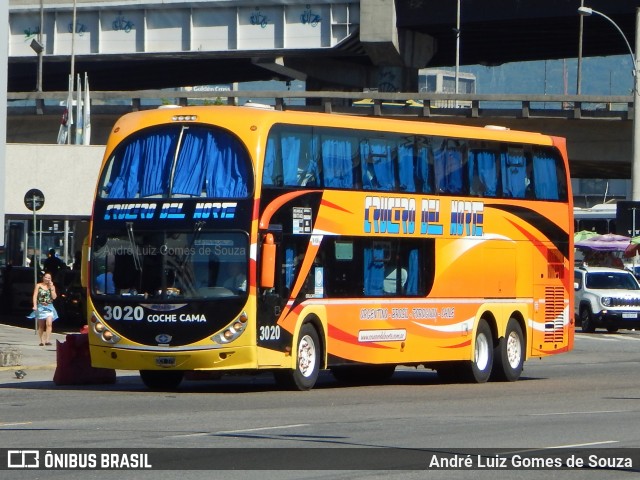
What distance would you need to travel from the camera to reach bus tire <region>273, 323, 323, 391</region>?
20.8 meters

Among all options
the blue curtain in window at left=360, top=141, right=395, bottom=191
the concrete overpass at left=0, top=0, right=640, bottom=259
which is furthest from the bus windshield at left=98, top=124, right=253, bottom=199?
the concrete overpass at left=0, top=0, right=640, bottom=259

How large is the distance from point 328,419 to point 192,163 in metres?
5.52

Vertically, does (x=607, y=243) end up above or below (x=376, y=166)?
below

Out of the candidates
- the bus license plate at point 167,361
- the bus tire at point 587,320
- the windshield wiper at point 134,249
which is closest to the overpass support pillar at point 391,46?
the bus tire at point 587,320

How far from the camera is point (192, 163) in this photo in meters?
20.5

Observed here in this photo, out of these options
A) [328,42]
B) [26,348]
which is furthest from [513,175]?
[328,42]

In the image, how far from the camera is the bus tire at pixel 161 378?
21.5m

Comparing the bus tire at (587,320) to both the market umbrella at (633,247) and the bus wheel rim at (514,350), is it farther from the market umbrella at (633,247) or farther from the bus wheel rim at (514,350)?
the bus wheel rim at (514,350)

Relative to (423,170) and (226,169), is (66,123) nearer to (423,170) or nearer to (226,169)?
(423,170)

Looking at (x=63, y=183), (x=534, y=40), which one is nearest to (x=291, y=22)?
(x=534, y=40)

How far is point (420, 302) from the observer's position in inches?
915

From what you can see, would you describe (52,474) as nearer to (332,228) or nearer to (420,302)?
(332,228)

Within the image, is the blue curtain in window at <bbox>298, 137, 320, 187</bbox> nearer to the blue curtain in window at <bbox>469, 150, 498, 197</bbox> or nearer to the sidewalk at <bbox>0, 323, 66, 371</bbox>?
the blue curtain in window at <bbox>469, 150, 498, 197</bbox>

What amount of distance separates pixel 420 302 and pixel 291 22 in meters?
44.9
